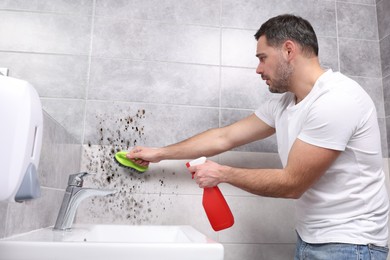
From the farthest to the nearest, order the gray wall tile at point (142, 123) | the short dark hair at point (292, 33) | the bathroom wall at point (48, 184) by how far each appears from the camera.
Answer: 1. the gray wall tile at point (142, 123)
2. the short dark hair at point (292, 33)
3. the bathroom wall at point (48, 184)

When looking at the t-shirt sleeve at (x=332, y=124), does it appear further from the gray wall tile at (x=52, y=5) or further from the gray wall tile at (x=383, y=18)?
the gray wall tile at (x=52, y=5)

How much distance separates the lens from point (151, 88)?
179 centimetres

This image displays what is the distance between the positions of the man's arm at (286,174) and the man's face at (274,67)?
35 cm

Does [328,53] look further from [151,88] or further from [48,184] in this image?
[48,184]

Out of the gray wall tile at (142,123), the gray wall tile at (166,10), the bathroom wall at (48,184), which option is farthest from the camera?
the gray wall tile at (166,10)

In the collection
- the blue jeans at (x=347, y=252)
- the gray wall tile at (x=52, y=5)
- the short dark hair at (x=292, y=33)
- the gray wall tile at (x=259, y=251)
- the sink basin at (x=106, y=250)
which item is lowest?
the gray wall tile at (x=259, y=251)

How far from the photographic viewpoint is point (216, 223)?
1.26 m

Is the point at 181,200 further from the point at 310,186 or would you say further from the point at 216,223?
the point at 310,186

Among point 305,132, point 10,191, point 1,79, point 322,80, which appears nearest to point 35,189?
point 10,191

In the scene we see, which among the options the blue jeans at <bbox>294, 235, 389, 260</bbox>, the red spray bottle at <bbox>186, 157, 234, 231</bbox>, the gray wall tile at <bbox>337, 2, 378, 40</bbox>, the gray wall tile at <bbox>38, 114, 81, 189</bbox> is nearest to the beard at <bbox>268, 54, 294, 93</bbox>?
the red spray bottle at <bbox>186, 157, 234, 231</bbox>

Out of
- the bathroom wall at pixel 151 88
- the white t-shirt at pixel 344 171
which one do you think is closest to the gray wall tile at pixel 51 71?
the bathroom wall at pixel 151 88

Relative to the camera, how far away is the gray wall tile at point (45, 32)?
171 centimetres

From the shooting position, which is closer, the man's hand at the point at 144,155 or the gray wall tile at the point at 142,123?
the man's hand at the point at 144,155

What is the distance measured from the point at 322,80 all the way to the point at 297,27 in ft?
0.90
